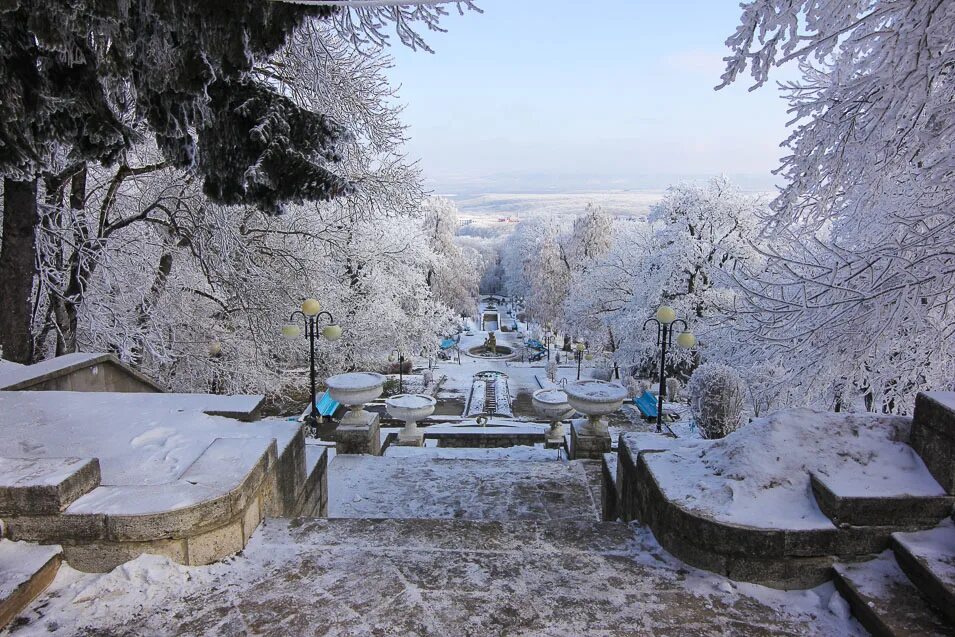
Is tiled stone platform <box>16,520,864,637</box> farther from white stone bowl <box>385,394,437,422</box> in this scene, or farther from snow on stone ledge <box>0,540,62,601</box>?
white stone bowl <box>385,394,437,422</box>

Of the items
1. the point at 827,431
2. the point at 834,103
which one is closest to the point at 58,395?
the point at 827,431

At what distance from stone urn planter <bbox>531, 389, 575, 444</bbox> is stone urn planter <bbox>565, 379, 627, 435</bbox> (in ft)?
3.63

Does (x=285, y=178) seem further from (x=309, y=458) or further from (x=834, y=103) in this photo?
(x=834, y=103)

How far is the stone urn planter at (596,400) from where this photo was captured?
23.6 ft

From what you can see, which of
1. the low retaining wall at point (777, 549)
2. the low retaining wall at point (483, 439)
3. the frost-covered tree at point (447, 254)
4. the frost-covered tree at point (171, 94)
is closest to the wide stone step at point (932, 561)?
the low retaining wall at point (777, 549)

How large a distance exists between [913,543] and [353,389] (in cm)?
600

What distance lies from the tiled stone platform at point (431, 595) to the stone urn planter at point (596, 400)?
11.7 feet

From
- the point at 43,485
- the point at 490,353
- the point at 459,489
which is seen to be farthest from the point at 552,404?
the point at 490,353

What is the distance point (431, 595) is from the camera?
3.05m

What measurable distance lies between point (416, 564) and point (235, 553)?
113 centimetres

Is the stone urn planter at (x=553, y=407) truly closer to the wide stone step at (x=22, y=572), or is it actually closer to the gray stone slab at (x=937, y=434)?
the gray stone slab at (x=937, y=434)

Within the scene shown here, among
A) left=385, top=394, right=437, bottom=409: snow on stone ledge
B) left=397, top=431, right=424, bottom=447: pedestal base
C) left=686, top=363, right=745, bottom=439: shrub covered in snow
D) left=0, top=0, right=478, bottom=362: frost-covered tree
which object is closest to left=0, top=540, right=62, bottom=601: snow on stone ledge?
left=0, top=0, right=478, bottom=362: frost-covered tree

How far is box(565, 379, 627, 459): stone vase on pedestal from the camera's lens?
23.7 feet

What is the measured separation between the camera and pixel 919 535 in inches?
125
